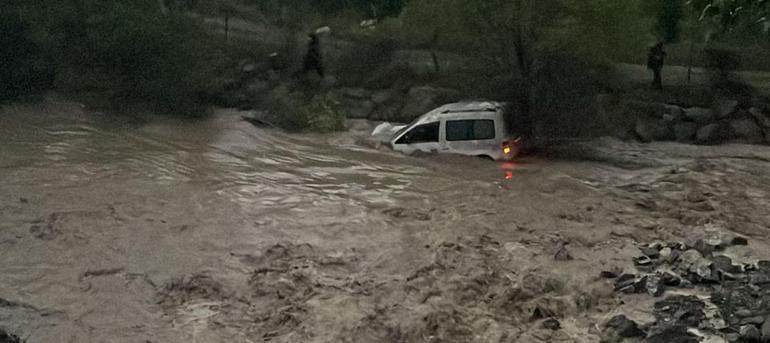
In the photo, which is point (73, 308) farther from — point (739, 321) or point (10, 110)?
point (10, 110)

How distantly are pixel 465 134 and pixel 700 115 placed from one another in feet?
27.1

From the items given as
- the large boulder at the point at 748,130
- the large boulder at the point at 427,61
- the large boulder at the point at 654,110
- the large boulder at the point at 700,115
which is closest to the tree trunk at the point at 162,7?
the large boulder at the point at 427,61

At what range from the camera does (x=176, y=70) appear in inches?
770

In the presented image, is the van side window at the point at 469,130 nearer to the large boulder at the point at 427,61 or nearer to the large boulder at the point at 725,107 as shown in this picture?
the large boulder at the point at 427,61

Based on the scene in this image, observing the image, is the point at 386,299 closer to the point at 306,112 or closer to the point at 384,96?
the point at 306,112

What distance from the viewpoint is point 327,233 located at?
35.7ft

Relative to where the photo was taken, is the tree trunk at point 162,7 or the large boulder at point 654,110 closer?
the large boulder at point 654,110

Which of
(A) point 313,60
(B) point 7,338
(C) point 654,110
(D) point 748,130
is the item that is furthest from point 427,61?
(B) point 7,338

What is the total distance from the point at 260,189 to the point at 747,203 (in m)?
8.22

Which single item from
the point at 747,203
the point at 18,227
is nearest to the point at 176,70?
the point at 18,227

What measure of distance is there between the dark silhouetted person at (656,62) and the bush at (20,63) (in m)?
15.9

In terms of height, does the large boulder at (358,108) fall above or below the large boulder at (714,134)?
above

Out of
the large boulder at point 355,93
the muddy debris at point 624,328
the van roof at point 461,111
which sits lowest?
the muddy debris at point 624,328

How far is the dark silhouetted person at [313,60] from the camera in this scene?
23.3m
